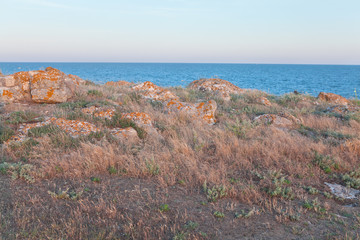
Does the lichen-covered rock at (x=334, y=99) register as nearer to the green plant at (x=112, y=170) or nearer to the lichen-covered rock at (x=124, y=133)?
the lichen-covered rock at (x=124, y=133)

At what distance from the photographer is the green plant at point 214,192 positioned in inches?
155

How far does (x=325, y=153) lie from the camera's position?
5.66m

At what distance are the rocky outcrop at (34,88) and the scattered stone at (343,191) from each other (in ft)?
28.4

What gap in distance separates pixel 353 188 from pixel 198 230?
320 centimetres

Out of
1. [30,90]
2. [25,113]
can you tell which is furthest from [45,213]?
[30,90]

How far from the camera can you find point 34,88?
9172 mm

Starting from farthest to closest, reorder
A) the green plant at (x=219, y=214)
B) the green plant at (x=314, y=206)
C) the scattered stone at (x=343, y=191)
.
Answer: the scattered stone at (x=343, y=191)
the green plant at (x=314, y=206)
the green plant at (x=219, y=214)

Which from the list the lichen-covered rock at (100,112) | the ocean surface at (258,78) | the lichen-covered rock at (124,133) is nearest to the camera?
the lichen-covered rock at (124,133)

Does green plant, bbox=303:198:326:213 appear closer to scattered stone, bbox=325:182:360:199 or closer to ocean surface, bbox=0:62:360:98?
scattered stone, bbox=325:182:360:199

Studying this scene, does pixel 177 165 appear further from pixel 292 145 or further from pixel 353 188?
pixel 353 188

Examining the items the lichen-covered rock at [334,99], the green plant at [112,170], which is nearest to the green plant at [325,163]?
the green plant at [112,170]

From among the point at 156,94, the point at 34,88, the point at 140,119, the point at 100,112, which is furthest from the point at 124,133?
the point at 156,94

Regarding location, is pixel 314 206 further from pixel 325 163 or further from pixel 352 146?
pixel 352 146

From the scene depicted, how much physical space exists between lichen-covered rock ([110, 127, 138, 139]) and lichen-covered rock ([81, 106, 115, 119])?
45.4 inches
